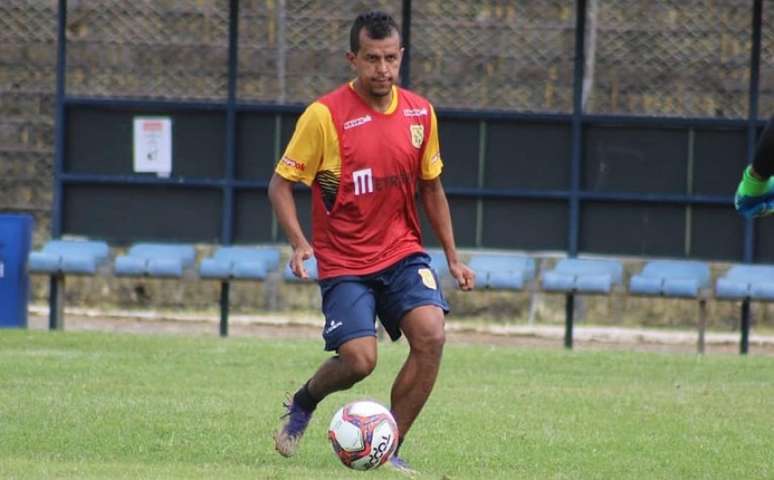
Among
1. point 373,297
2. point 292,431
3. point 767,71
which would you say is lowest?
point 292,431

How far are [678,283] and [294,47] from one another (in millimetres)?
5220

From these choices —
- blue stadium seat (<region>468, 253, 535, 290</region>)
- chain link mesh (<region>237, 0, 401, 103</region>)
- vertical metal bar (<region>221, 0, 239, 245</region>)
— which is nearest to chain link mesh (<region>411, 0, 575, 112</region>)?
chain link mesh (<region>237, 0, 401, 103</region>)

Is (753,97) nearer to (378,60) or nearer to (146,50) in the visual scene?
(146,50)

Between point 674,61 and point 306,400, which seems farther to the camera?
point 674,61

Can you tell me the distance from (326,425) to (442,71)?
8.85 meters

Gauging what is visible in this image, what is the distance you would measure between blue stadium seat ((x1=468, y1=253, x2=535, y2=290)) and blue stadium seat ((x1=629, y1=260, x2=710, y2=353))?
3.51 ft

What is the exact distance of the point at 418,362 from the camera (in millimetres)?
9039

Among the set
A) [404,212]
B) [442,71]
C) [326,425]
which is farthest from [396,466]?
[442,71]

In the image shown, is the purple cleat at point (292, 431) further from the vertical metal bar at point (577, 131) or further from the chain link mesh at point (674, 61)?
the chain link mesh at point (674, 61)

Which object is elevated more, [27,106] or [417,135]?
[27,106]

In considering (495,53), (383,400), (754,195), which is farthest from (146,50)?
(754,195)

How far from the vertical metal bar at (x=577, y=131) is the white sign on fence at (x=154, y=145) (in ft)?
14.3

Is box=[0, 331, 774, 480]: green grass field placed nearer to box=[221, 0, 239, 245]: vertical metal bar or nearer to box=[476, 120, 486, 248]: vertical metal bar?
box=[221, 0, 239, 245]: vertical metal bar

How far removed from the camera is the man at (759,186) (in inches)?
303
